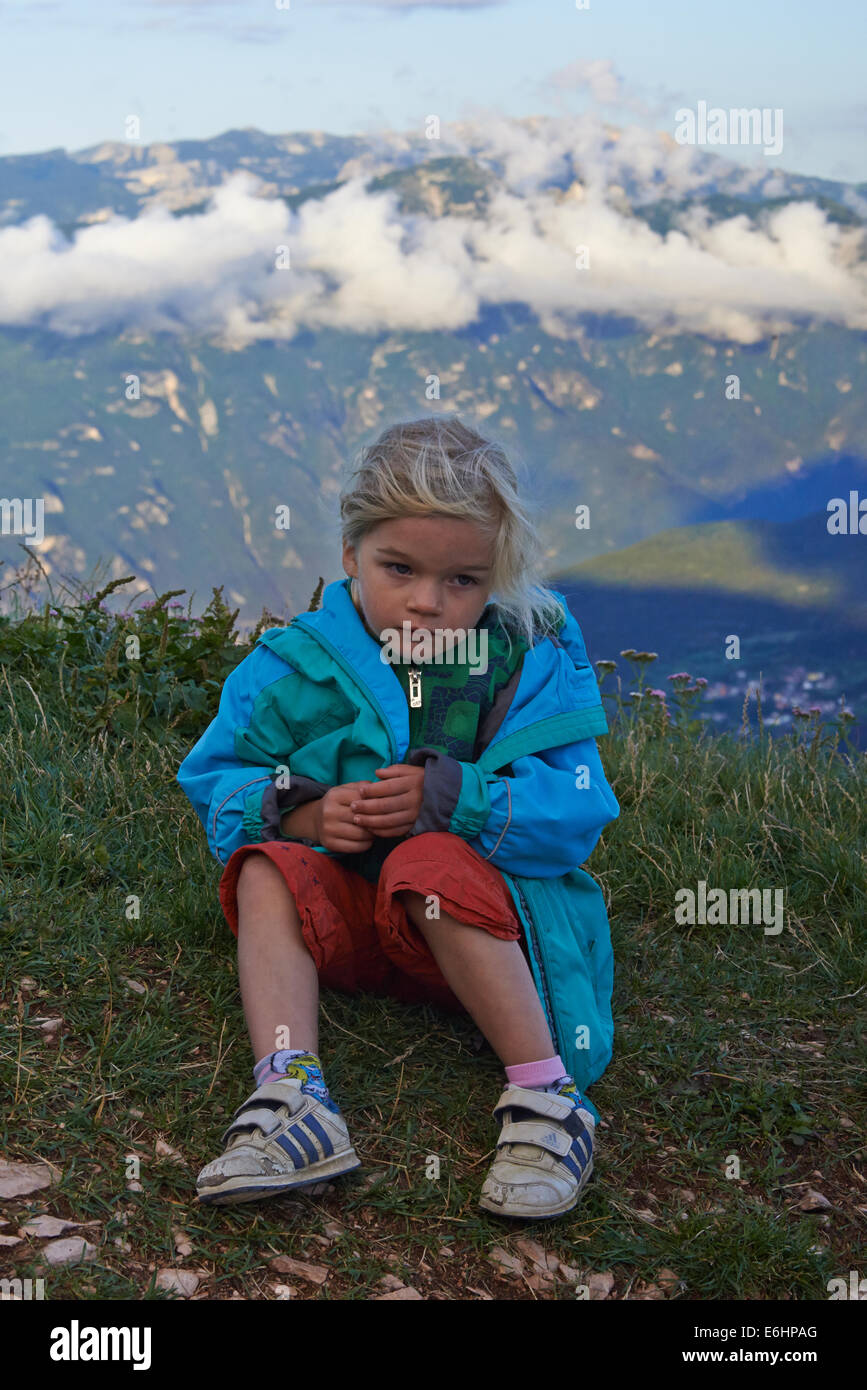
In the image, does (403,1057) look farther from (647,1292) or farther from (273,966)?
(647,1292)

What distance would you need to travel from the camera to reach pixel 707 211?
117562 millimetres

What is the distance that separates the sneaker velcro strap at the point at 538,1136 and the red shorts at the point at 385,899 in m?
0.40

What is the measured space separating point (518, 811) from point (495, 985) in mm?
403

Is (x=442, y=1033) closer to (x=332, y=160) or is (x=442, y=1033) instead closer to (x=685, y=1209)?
(x=685, y=1209)

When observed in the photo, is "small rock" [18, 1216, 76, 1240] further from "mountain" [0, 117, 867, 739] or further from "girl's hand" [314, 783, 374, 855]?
"mountain" [0, 117, 867, 739]

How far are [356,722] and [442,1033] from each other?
869 mm

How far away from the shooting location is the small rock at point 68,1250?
215 centimetres

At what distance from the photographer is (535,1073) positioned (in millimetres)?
2533

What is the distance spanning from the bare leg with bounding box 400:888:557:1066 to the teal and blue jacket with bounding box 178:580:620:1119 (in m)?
0.14

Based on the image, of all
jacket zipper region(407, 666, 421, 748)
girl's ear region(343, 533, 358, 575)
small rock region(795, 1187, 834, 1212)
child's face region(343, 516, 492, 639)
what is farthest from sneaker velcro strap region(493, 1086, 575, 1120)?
girl's ear region(343, 533, 358, 575)

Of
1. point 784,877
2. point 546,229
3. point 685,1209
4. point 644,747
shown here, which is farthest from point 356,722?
point 546,229

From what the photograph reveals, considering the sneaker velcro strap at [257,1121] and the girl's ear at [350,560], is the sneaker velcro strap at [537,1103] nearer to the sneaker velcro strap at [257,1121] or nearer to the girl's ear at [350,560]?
the sneaker velcro strap at [257,1121]

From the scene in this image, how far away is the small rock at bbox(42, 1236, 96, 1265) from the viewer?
2.15m

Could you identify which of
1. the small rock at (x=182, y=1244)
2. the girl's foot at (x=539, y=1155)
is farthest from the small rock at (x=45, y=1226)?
the girl's foot at (x=539, y=1155)
